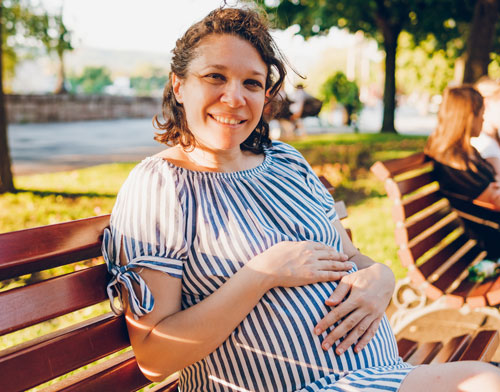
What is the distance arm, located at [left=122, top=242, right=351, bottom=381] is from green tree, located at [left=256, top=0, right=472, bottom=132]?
987cm

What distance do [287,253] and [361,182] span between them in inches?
249

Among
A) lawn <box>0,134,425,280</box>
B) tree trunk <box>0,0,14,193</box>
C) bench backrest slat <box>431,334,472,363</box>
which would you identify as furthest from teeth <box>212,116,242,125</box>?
tree trunk <box>0,0,14,193</box>

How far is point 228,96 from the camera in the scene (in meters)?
1.68

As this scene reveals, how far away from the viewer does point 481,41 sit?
10133 mm

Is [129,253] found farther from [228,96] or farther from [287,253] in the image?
[228,96]

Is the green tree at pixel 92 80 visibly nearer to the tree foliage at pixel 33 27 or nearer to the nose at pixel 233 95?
the tree foliage at pixel 33 27

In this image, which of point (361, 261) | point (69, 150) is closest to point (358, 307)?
point (361, 261)

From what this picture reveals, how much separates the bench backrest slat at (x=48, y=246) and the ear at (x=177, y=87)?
54 cm

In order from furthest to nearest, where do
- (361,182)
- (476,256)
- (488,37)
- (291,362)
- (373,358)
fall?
1. (488,37)
2. (361,182)
3. (476,256)
4. (373,358)
5. (291,362)

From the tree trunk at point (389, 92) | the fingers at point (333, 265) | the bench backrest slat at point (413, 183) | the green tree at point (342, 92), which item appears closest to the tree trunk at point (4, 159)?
the bench backrest slat at point (413, 183)

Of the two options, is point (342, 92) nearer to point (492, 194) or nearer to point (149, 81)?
point (492, 194)

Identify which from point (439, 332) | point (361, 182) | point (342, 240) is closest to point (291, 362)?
point (342, 240)

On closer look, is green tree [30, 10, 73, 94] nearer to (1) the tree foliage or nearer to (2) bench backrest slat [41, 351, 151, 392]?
(1) the tree foliage

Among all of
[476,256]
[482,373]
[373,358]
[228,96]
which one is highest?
[228,96]
